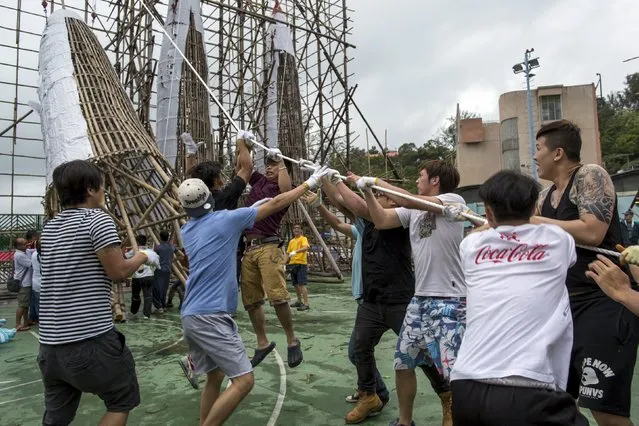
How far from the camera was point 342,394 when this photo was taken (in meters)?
3.92

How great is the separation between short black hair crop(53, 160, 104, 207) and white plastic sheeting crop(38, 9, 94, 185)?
6.21 meters

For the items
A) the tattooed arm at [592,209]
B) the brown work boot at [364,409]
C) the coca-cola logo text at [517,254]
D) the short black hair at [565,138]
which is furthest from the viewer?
the brown work boot at [364,409]

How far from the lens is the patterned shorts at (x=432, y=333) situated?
8.79ft

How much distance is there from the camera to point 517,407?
59.2 inches

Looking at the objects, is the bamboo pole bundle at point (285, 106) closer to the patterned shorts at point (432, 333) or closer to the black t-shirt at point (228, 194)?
the black t-shirt at point (228, 194)

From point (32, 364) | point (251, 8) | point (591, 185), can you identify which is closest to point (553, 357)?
point (591, 185)

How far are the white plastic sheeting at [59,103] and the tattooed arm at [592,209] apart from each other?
7.82m

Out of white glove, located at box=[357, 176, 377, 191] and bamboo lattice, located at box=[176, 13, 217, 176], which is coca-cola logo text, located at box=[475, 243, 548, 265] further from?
bamboo lattice, located at box=[176, 13, 217, 176]

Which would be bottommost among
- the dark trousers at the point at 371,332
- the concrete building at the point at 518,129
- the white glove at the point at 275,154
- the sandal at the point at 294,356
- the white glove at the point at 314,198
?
the sandal at the point at 294,356

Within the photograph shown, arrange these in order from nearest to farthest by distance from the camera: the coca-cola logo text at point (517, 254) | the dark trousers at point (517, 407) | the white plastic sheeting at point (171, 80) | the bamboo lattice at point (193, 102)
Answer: the dark trousers at point (517, 407) < the coca-cola logo text at point (517, 254) < the white plastic sheeting at point (171, 80) < the bamboo lattice at point (193, 102)

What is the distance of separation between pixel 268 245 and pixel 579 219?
8.49 ft

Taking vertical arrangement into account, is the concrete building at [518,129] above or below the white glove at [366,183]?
above

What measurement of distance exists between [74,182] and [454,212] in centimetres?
204

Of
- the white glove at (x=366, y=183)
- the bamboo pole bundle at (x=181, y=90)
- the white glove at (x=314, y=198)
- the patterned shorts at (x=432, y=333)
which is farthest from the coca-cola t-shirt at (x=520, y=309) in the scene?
the bamboo pole bundle at (x=181, y=90)
